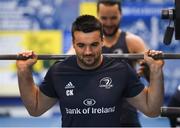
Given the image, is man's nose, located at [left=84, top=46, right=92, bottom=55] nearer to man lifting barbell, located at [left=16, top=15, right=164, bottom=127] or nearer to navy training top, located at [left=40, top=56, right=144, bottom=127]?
man lifting barbell, located at [left=16, top=15, right=164, bottom=127]

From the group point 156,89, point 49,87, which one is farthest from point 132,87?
point 49,87

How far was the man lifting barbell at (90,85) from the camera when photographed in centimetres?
328

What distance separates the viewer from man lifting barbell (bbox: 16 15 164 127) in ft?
10.8

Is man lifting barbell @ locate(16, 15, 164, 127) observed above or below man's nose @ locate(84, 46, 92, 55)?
below

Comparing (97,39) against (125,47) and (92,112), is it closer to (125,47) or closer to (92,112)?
(92,112)

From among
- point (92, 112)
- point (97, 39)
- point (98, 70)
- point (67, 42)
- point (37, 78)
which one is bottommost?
point (37, 78)

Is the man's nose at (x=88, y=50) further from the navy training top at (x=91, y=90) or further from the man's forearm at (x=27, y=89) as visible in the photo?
the man's forearm at (x=27, y=89)

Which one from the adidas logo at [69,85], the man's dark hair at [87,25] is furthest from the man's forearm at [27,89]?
the man's dark hair at [87,25]

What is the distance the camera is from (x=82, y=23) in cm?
334

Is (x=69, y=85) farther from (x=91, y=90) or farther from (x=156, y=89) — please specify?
(x=156, y=89)

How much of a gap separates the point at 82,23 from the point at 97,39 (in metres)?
0.15

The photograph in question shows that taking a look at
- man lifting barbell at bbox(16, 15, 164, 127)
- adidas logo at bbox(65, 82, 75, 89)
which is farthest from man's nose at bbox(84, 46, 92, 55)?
adidas logo at bbox(65, 82, 75, 89)

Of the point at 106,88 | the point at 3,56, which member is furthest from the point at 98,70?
the point at 3,56

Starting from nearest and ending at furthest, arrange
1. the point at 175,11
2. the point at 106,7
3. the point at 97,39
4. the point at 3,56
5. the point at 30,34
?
the point at 175,11 < the point at 97,39 < the point at 3,56 < the point at 106,7 < the point at 30,34
